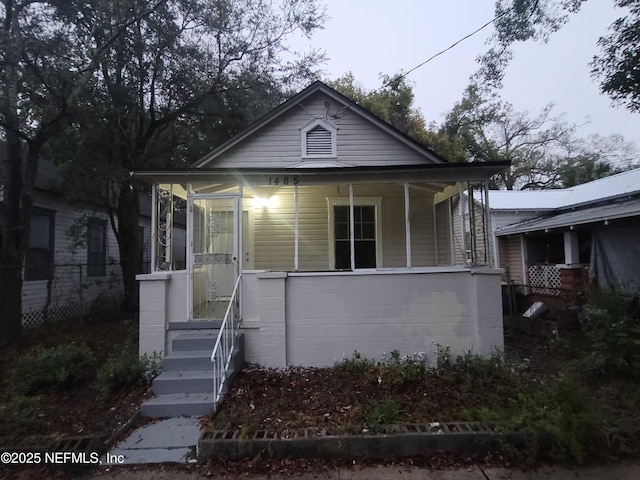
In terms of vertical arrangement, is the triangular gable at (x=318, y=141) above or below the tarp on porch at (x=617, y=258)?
above

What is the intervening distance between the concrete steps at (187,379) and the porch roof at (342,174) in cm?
273

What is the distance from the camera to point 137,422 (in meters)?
4.43

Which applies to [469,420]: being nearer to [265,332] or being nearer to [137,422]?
[265,332]

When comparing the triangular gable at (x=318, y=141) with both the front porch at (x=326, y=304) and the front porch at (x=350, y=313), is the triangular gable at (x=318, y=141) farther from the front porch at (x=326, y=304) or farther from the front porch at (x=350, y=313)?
the front porch at (x=350, y=313)

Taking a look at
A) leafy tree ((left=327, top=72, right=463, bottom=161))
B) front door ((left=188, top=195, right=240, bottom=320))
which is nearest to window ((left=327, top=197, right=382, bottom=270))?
front door ((left=188, top=195, right=240, bottom=320))

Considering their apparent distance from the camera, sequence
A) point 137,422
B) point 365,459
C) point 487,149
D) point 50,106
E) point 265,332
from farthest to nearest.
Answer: point 487,149 → point 50,106 → point 265,332 → point 137,422 → point 365,459

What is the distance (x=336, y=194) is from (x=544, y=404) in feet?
20.8

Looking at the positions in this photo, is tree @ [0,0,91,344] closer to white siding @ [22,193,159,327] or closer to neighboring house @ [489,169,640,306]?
white siding @ [22,193,159,327]

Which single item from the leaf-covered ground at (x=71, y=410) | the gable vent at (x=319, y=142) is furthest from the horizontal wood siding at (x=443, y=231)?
the leaf-covered ground at (x=71, y=410)

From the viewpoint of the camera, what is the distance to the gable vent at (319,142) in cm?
938

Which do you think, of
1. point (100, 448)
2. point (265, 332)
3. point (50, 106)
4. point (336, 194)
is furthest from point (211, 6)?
point (100, 448)

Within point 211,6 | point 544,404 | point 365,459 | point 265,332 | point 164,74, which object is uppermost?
point 211,6

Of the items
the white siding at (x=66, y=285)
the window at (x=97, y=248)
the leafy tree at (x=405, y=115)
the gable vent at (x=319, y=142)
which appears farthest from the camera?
the leafy tree at (x=405, y=115)

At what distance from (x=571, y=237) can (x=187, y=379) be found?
10889 millimetres
